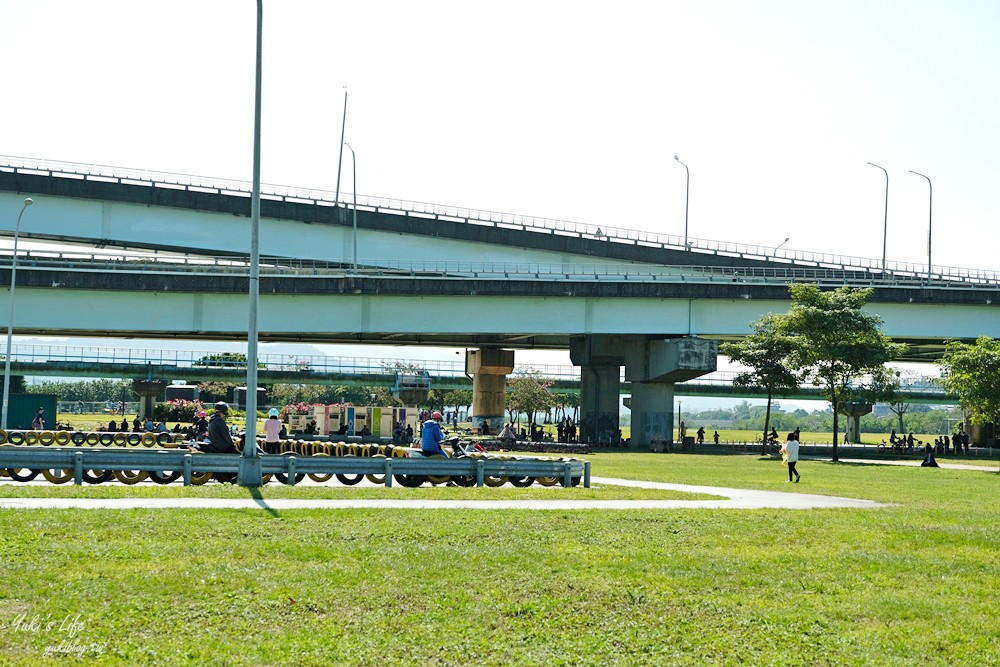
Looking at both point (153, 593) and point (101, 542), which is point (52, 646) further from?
point (101, 542)

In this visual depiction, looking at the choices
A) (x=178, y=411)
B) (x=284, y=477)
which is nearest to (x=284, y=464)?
(x=284, y=477)

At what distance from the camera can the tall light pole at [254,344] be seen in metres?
21.8

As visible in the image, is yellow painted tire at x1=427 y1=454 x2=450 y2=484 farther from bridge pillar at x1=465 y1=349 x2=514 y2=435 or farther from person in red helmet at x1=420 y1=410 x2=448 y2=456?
bridge pillar at x1=465 y1=349 x2=514 y2=435

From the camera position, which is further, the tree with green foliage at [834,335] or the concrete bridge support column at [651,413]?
the concrete bridge support column at [651,413]

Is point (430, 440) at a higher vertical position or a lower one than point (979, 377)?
lower

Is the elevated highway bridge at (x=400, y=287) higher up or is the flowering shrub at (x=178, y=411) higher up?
the elevated highway bridge at (x=400, y=287)

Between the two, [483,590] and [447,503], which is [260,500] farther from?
[483,590]

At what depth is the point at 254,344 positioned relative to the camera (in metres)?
22.2

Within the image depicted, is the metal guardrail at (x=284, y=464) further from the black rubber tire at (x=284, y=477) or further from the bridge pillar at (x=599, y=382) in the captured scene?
the bridge pillar at (x=599, y=382)

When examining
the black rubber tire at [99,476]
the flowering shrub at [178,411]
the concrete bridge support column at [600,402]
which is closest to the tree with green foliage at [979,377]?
the concrete bridge support column at [600,402]

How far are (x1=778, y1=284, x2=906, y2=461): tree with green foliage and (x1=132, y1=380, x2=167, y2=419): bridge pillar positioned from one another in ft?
207

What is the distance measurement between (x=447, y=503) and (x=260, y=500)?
10.8 ft

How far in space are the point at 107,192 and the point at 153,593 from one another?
215 ft

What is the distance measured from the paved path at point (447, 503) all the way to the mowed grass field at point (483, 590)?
45.9 inches
